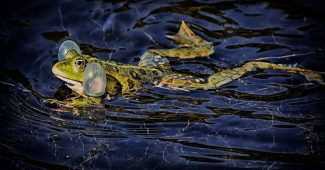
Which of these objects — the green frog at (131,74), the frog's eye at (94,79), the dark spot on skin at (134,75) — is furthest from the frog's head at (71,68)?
the dark spot on skin at (134,75)

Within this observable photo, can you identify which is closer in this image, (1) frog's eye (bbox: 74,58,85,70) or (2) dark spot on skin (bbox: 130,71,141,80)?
(1) frog's eye (bbox: 74,58,85,70)

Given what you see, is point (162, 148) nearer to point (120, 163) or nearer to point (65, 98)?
point (120, 163)

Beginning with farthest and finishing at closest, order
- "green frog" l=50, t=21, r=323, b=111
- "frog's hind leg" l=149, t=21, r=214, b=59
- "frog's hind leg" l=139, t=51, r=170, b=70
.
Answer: "frog's hind leg" l=149, t=21, r=214, b=59
"frog's hind leg" l=139, t=51, r=170, b=70
"green frog" l=50, t=21, r=323, b=111

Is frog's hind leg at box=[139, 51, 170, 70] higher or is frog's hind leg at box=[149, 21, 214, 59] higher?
frog's hind leg at box=[149, 21, 214, 59]

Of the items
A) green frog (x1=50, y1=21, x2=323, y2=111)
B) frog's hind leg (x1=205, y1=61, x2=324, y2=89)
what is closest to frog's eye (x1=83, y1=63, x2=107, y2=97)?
green frog (x1=50, y1=21, x2=323, y2=111)

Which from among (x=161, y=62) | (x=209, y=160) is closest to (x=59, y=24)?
(x=161, y=62)

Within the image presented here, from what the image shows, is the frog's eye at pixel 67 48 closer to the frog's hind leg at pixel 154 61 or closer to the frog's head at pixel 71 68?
the frog's head at pixel 71 68

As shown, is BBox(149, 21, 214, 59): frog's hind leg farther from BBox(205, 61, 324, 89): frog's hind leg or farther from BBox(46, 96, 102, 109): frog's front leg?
BBox(46, 96, 102, 109): frog's front leg

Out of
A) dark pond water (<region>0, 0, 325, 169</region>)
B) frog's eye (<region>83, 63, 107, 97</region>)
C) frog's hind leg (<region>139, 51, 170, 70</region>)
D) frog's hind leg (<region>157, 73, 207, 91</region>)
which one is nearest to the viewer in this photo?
dark pond water (<region>0, 0, 325, 169</region>)
